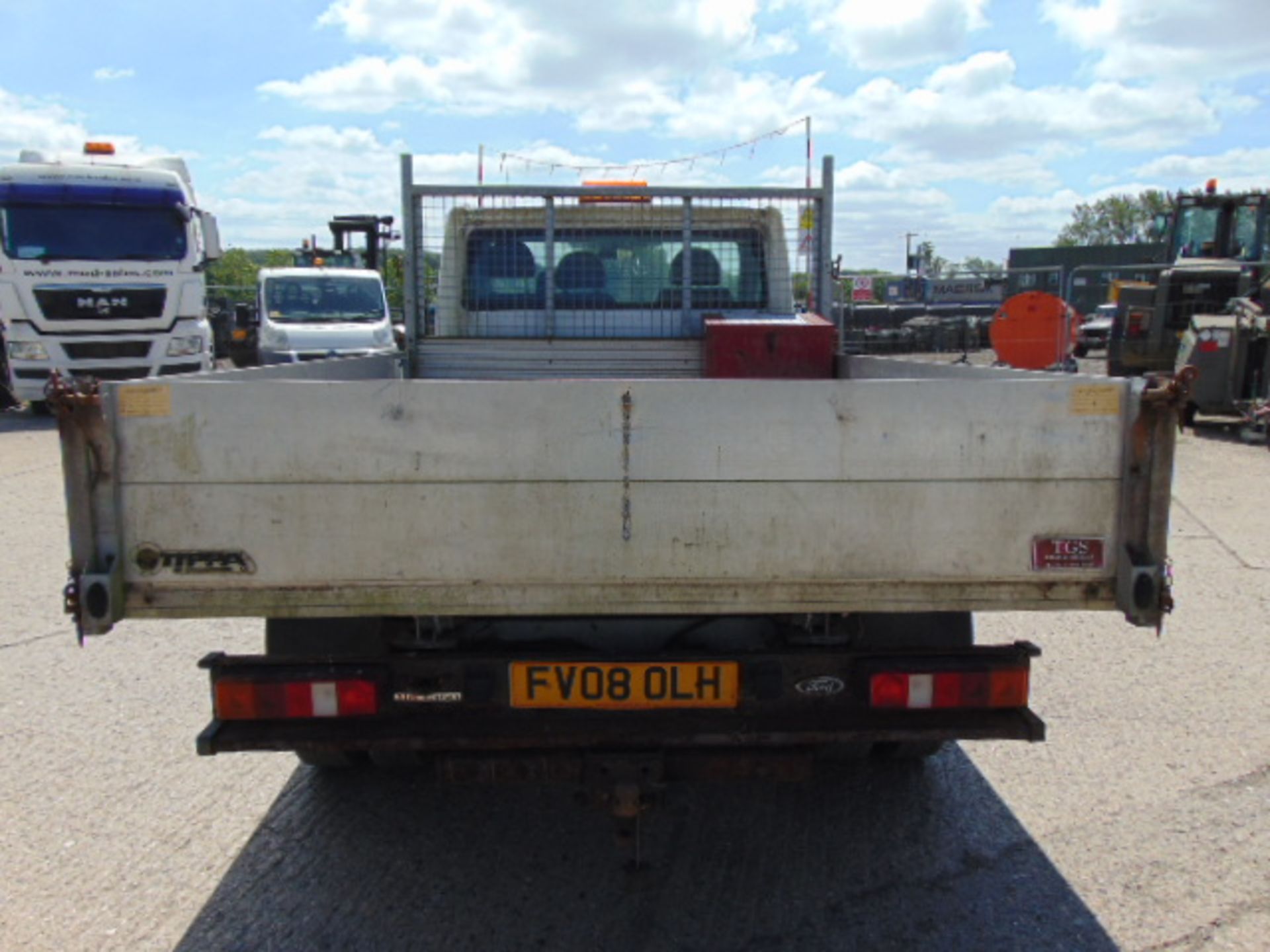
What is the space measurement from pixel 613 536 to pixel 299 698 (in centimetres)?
106

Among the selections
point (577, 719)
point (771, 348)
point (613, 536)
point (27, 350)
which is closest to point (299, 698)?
point (577, 719)

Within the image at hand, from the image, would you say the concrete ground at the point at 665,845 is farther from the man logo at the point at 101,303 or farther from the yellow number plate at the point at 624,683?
the man logo at the point at 101,303

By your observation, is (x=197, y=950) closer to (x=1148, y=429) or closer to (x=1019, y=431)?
(x=1019, y=431)

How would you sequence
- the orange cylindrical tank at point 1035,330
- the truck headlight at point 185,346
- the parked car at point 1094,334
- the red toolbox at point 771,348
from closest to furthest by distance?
1. the red toolbox at point 771,348
2. the orange cylindrical tank at point 1035,330
3. the truck headlight at point 185,346
4. the parked car at point 1094,334

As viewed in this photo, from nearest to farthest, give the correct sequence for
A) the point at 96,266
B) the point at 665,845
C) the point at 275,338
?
the point at 665,845 → the point at 96,266 → the point at 275,338

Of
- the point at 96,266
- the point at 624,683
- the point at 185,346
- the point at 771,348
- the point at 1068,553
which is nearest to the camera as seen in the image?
the point at 1068,553

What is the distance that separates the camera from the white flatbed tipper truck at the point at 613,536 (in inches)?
98.2

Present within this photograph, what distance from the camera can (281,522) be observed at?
2525mm

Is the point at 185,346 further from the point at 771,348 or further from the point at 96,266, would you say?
the point at 771,348

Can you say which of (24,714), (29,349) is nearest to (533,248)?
(24,714)

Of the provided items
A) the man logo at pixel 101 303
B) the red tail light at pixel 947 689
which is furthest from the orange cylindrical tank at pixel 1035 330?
the man logo at pixel 101 303

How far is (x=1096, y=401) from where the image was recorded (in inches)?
99.6

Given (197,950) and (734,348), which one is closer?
(197,950)

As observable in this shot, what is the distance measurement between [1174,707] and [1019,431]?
8.96 ft
